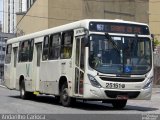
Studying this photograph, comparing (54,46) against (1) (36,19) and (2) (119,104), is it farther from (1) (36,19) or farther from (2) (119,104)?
(1) (36,19)

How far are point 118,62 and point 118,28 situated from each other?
4.42ft

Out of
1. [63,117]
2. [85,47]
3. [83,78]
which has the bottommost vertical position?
[63,117]

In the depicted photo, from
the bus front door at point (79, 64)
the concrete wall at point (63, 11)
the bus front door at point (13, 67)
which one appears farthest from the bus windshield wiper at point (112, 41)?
the concrete wall at point (63, 11)

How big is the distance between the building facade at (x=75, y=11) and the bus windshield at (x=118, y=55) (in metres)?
56.2

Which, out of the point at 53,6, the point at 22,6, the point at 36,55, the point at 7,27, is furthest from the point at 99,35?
the point at 7,27

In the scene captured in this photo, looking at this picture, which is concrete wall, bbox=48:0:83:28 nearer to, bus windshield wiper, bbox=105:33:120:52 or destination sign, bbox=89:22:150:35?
destination sign, bbox=89:22:150:35

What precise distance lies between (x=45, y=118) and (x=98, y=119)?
1570 millimetres

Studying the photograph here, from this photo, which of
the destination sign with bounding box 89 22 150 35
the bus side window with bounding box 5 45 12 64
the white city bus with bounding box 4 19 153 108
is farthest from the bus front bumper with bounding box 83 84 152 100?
the bus side window with bounding box 5 45 12 64

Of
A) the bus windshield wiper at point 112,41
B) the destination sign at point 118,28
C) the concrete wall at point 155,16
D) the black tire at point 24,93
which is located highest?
the concrete wall at point 155,16

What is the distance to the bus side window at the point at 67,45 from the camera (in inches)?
734

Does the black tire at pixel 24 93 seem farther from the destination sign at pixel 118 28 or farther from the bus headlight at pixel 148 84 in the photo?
the bus headlight at pixel 148 84

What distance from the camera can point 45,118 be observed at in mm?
14367

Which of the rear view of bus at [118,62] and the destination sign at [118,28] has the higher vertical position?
the destination sign at [118,28]

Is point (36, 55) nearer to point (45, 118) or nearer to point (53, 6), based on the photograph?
point (45, 118)
